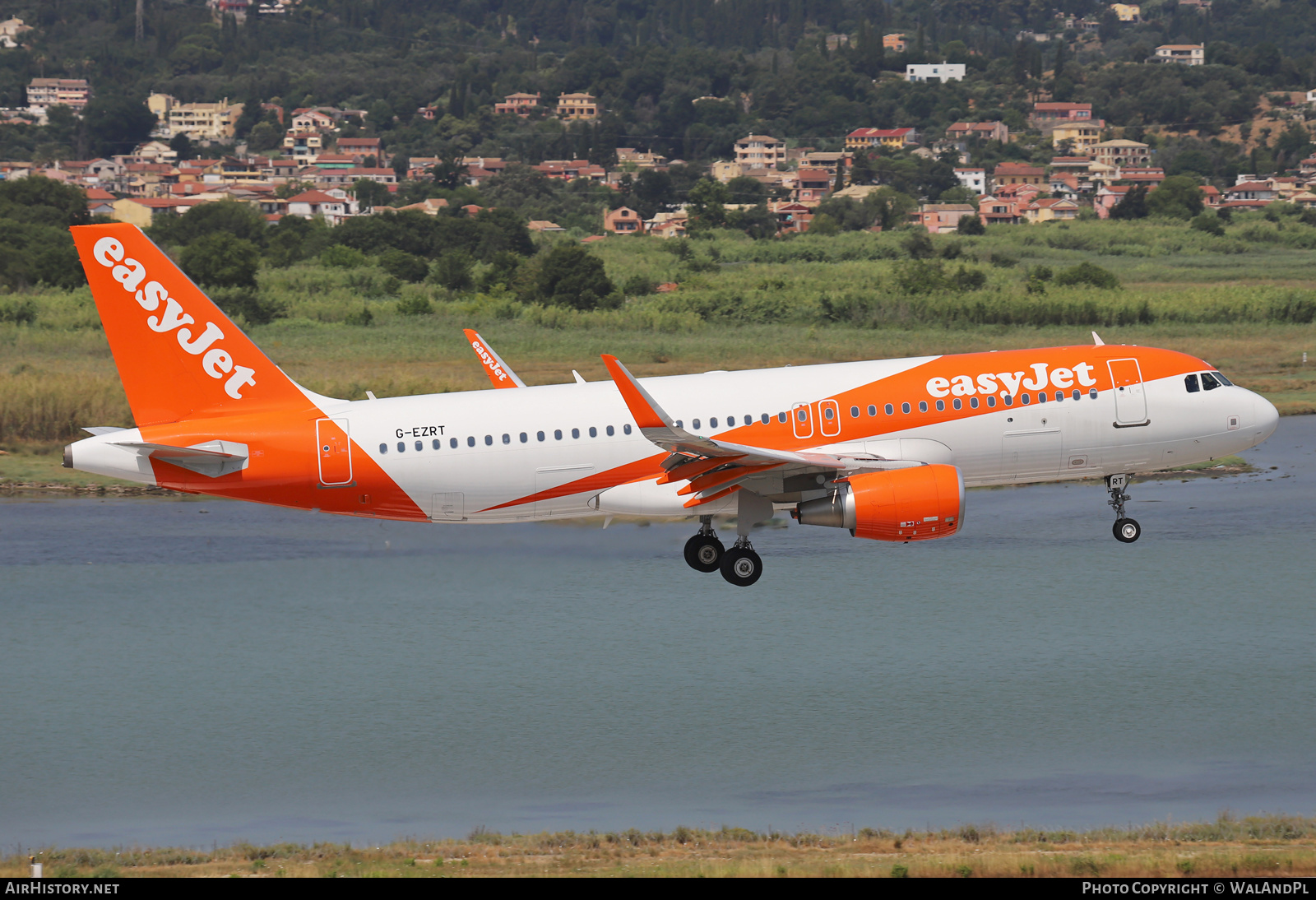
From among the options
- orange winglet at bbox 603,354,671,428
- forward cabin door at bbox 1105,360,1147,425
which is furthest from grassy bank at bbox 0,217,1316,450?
orange winglet at bbox 603,354,671,428

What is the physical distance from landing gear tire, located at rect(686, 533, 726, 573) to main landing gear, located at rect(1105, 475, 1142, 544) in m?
10.5

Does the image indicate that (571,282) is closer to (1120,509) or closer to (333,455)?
(1120,509)

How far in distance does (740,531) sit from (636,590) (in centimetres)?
2088

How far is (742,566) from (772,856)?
23.6ft

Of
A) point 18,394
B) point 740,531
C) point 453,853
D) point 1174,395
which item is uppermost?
point 18,394

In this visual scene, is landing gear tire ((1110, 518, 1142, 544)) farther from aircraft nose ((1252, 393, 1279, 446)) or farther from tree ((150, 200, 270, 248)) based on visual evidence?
tree ((150, 200, 270, 248))

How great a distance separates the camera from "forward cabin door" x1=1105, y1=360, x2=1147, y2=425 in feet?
139

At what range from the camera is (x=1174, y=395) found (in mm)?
42750

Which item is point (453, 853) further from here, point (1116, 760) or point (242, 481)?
point (1116, 760)

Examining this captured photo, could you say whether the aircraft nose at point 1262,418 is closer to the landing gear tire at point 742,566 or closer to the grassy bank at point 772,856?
the grassy bank at point 772,856

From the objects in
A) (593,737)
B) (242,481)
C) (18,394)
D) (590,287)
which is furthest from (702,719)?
(590,287)

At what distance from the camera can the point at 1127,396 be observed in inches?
1666

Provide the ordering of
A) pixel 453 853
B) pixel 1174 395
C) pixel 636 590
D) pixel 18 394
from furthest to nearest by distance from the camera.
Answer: pixel 18 394
pixel 636 590
pixel 1174 395
pixel 453 853

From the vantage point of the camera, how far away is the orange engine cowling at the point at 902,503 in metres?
39.2
